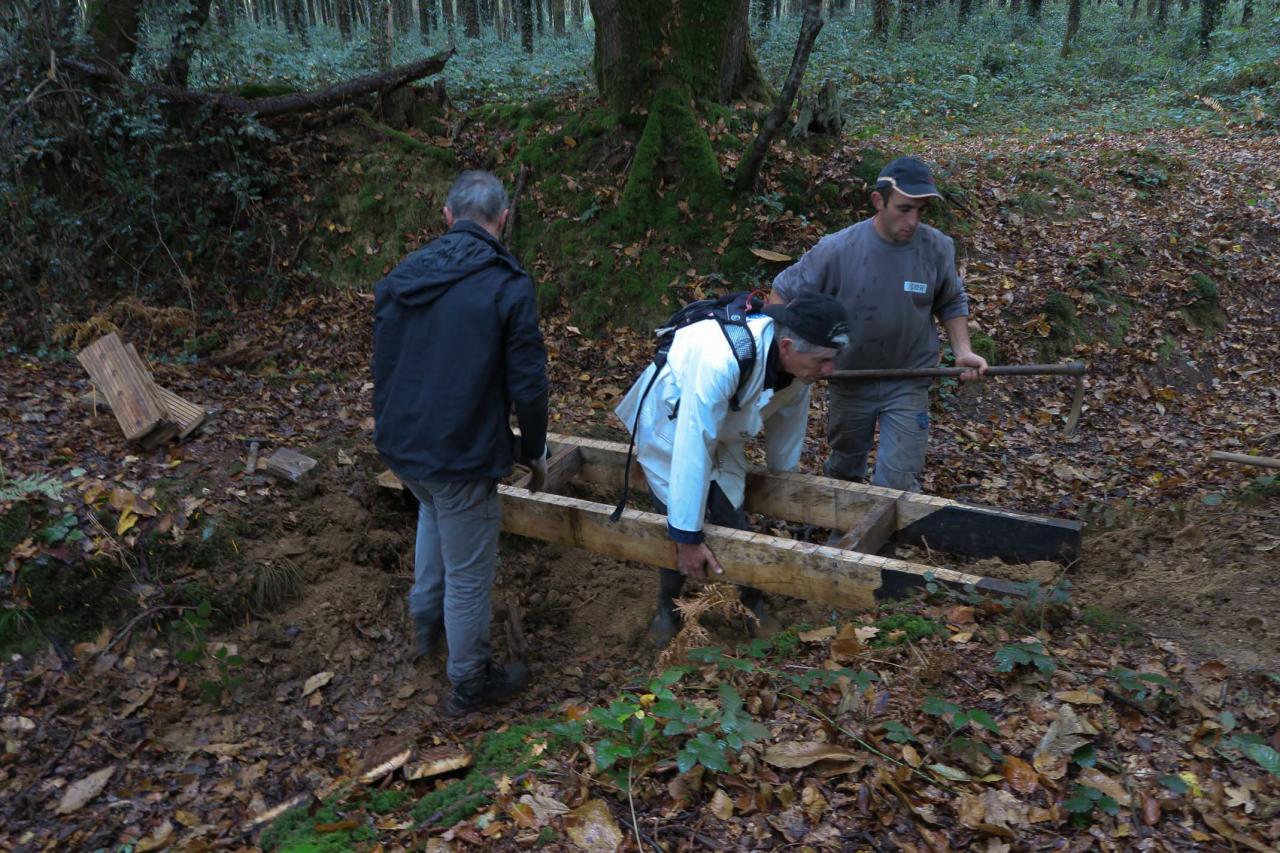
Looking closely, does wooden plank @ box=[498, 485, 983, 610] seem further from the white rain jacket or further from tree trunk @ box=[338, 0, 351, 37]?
tree trunk @ box=[338, 0, 351, 37]

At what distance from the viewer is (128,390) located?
559 centimetres

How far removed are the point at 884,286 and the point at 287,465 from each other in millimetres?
3691

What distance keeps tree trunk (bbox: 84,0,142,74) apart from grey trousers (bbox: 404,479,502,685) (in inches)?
272

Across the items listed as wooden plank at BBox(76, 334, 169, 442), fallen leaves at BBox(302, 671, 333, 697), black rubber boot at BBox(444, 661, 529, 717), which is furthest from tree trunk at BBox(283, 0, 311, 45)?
black rubber boot at BBox(444, 661, 529, 717)

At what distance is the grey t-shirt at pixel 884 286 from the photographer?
455 centimetres

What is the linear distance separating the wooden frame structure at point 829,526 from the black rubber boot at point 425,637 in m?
0.62

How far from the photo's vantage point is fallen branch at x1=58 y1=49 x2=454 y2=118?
26.6ft

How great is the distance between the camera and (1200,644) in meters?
3.25

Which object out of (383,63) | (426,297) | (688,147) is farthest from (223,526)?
(383,63)

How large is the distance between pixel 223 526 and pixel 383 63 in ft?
32.3

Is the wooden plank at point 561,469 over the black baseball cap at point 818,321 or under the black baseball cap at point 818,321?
under

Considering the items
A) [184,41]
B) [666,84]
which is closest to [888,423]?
[666,84]

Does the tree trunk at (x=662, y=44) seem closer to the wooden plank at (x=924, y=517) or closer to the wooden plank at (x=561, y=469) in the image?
the wooden plank at (x=561, y=469)

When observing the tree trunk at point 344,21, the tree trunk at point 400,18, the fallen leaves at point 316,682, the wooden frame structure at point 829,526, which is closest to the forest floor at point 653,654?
the fallen leaves at point 316,682
